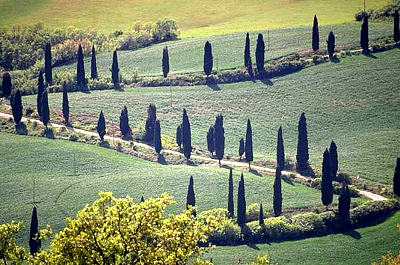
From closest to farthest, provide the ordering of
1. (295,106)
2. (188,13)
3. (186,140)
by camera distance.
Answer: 1. (186,140)
2. (295,106)
3. (188,13)

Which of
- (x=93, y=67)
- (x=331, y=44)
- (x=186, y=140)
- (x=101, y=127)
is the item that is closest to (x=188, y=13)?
(x=93, y=67)

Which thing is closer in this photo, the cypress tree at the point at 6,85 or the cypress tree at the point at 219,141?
the cypress tree at the point at 219,141

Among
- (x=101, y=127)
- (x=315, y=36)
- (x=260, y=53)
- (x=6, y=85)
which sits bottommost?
(x=101, y=127)

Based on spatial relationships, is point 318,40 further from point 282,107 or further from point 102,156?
point 102,156

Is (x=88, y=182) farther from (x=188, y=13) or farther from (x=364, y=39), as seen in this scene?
(x=188, y=13)

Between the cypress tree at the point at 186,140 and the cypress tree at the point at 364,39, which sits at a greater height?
the cypress tree at the point at 364,39

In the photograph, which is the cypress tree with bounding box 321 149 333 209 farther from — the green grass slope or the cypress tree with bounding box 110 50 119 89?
the cypress tree with bounding box 110 50 119 89

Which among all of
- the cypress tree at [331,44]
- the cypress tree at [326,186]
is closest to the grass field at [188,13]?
the cypress tree at [331,44]

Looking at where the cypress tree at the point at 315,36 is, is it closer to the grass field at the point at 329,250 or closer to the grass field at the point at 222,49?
the grass field at the point at 222,49
